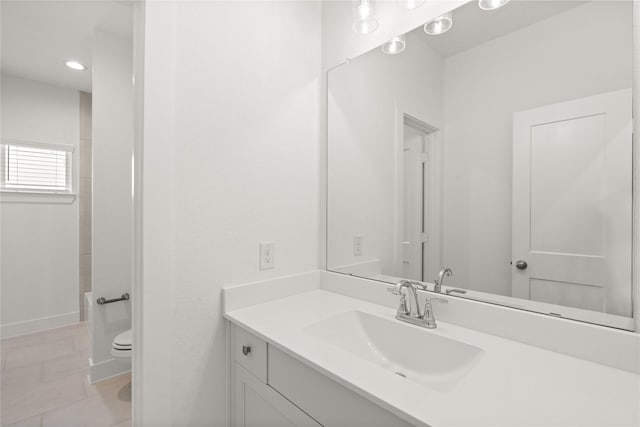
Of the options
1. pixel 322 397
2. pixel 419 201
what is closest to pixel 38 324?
pixel 322 397

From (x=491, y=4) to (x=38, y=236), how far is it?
3948mm

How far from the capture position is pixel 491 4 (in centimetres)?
101

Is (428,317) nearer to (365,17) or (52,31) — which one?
(365,17)

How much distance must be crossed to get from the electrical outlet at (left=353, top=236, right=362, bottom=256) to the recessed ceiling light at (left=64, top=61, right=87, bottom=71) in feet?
→ 9.66

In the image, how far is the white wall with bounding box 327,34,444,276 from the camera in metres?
1.24

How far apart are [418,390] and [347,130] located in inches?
45.6

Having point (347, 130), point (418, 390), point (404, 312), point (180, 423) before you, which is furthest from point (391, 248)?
point (180, 423)

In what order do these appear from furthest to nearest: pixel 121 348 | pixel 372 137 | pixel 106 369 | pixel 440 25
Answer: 1. pixel 106 369
2. pixel 121 348
3. pixel 372 137
4. pixel 440 25

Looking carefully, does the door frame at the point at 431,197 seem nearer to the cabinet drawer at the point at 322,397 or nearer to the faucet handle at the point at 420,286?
the faucet handle at the point at 420,286

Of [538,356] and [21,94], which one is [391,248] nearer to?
[538,356]

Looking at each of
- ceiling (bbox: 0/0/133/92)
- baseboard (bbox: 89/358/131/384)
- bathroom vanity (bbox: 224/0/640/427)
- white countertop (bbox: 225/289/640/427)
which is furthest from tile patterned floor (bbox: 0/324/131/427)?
ceiling (bbox: 0/0/133/92)

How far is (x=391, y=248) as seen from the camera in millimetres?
1329

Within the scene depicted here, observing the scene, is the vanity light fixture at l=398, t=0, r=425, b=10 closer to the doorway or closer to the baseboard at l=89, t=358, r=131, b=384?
the doorway

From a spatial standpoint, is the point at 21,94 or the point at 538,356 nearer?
the point at 538,356
